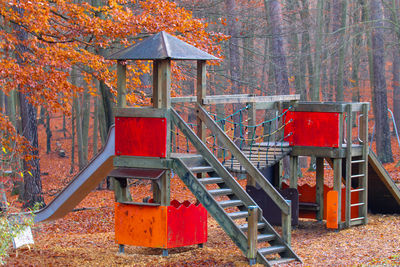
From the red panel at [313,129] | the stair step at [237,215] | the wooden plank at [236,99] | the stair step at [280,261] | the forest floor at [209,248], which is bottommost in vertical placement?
the forest floor at [209,248]

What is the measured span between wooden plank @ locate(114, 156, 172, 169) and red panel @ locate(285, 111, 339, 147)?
13.0ft

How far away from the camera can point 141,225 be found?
9562 millimetres

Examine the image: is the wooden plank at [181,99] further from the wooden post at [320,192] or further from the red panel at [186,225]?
the wooden post at [320,192]

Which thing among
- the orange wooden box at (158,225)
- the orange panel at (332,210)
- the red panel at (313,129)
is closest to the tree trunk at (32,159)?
the orange wooden box at (158,225)

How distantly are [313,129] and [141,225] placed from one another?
15.1 ft

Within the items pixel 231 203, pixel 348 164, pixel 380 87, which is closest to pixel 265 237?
pixel 231 203

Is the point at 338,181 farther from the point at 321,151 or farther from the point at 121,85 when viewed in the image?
the point at 121,85

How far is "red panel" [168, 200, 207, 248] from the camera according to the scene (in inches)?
372

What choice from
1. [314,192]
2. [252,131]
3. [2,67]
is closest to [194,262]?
[252,131]

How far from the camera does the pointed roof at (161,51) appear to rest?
914cm

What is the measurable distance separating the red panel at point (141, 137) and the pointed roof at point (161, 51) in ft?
3.43

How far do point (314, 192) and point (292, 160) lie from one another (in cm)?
170

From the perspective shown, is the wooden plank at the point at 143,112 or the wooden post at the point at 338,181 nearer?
the wooden plank at the point at 143,112

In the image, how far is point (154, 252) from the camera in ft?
33.6
